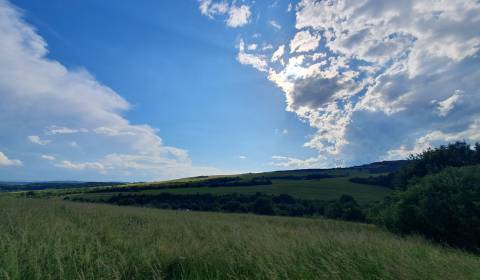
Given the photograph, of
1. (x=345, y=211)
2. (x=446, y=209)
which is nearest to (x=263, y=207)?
(x=345, y=211)

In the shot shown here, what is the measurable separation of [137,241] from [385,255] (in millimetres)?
5636

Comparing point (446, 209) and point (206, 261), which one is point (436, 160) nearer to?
point (446, 209)

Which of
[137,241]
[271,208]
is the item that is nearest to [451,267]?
[137,241]

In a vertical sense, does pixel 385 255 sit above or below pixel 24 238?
below

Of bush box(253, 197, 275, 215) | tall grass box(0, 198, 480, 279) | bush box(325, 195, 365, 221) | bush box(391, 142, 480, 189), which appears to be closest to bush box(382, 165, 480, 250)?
tall grass box(0, 198, 480, 279)

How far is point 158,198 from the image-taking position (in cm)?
6694

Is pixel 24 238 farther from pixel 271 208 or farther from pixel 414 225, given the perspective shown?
pixel 271 208

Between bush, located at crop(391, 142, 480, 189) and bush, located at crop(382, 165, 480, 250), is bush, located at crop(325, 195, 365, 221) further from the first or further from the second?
bush, located at crop(382, 165, 480, 250)

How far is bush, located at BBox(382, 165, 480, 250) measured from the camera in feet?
48.0

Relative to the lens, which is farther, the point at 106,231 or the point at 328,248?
the point at 106,231

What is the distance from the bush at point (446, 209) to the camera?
14.6m

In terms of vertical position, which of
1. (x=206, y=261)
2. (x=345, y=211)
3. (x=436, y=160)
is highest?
(x=436, y=160)

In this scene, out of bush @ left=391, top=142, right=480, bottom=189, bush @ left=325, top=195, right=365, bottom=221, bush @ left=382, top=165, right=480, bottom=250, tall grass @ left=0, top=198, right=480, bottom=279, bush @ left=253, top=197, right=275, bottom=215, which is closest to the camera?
tall grass @ left=0, top=198, right=480, bottom=279

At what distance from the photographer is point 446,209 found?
51.1 feet
